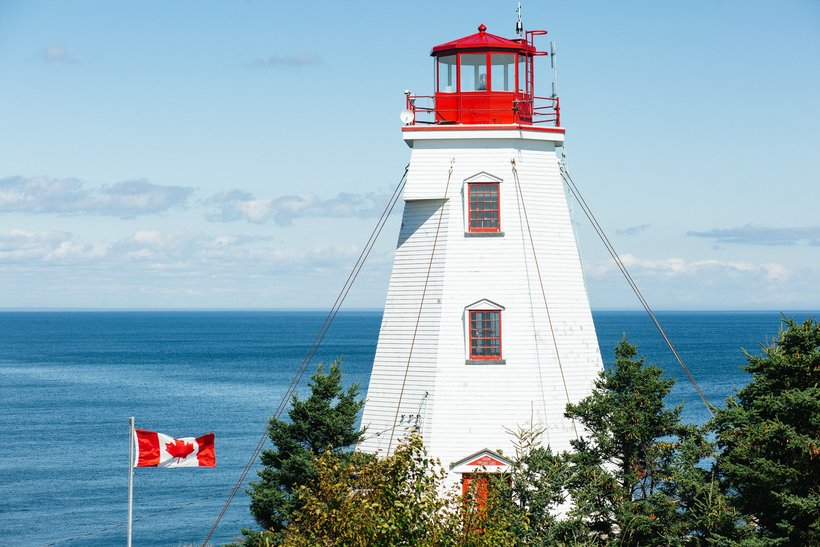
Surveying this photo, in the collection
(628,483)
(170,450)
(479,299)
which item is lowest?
(628,483)

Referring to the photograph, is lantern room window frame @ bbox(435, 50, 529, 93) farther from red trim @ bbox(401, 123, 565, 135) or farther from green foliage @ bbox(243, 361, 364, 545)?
green foliage @ bbox(243, 361, 364, 545)

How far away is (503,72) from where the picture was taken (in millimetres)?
27281

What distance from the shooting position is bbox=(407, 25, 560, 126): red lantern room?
2702cm

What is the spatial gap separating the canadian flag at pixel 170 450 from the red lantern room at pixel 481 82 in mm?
9677

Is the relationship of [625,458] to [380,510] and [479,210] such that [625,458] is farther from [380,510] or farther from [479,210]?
[380,510]

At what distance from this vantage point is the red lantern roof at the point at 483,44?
2680 centimetres

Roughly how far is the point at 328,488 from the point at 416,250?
991 cm

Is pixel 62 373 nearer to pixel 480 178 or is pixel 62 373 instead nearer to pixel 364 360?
pixel 364 360

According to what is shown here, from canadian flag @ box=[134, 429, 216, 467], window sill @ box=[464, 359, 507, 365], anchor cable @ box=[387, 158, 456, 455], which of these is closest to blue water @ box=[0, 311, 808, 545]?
window sill @ box=[464, 359, 507, 365]

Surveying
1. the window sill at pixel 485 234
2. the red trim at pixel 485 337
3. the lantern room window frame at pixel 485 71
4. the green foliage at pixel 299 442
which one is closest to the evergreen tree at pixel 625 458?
the red trim at pixel 485 337

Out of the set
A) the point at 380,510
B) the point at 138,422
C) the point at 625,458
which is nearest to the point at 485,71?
the point at 625,458

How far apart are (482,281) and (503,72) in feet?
17.0

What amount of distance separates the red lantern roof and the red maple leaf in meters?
11.4

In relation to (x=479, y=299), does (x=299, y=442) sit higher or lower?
lower
